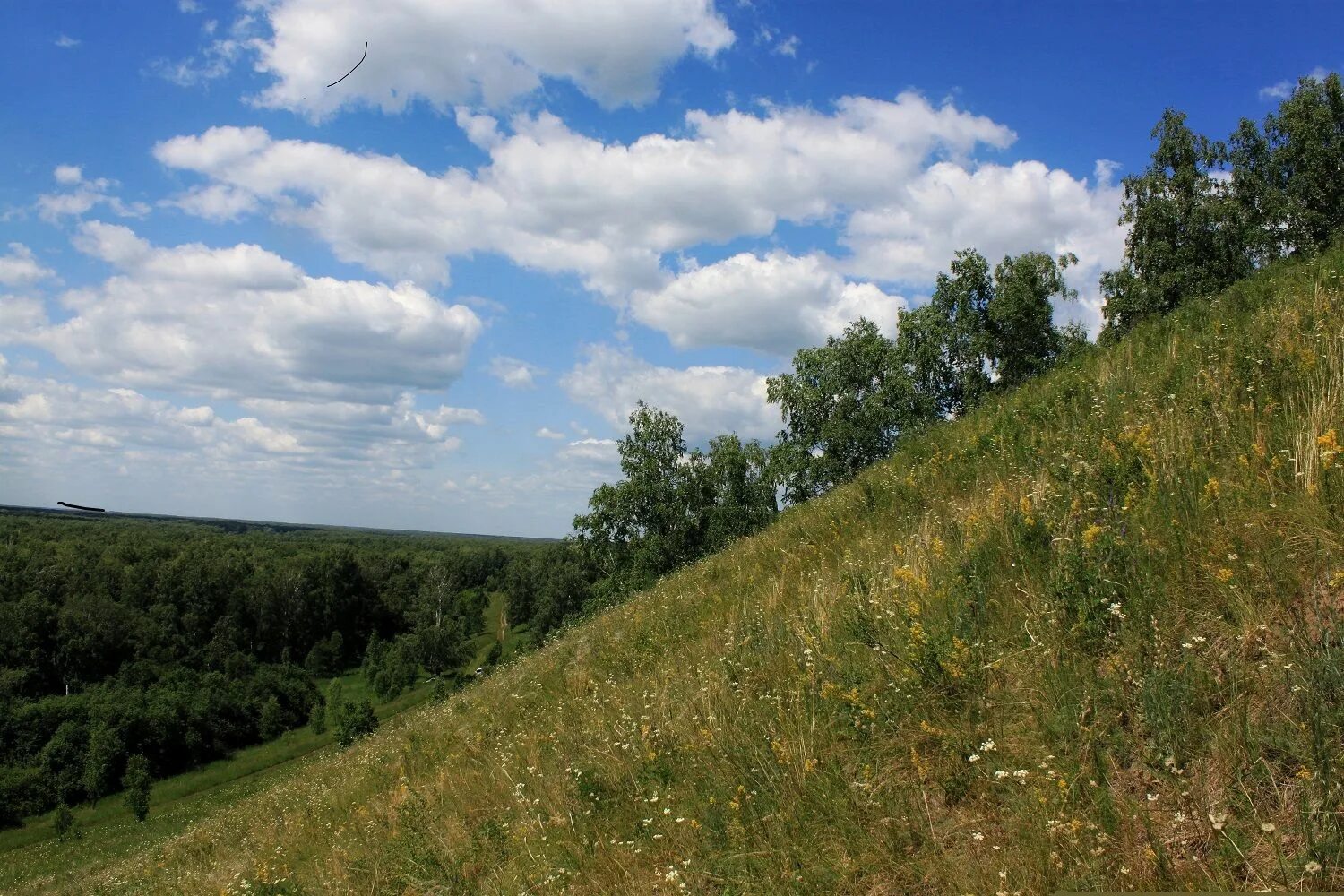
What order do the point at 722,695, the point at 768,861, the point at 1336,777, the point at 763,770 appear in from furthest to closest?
the point at 722,695 → the point at 763,770 → the point at 768,861 → the point at 1336,777

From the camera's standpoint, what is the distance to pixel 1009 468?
247 inches

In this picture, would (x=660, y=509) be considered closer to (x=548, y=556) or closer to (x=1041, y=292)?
(x=1041, y=292)

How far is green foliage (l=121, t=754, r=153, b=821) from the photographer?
58656 mm

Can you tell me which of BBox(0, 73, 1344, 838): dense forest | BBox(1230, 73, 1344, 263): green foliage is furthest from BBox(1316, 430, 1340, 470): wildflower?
BBox(1230, 73, 1344, 263): green foliage

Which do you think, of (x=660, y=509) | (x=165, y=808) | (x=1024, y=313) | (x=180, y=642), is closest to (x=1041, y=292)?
(x=1024, y=313)

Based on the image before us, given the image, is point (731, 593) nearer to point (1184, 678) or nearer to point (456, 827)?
point (456, 827)

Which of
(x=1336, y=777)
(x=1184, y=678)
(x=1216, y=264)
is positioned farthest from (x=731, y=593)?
(x=1216, y=264)

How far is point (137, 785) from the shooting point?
63.4 metres

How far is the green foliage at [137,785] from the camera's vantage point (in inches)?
2309

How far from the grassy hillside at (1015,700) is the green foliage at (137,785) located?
67.4 m

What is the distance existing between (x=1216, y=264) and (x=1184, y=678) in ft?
139

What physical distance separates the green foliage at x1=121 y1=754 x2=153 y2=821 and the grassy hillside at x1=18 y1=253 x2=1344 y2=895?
6738 centimetres

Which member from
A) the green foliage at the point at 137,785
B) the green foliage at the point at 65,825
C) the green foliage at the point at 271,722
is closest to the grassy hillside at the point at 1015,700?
the green foliage at the point at 65,825

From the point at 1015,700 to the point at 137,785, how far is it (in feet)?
265
